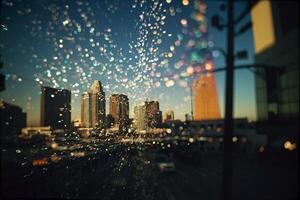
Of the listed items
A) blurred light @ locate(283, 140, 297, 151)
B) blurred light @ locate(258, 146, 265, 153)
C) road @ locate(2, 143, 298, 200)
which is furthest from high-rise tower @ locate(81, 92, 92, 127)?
blurred light @ locate(283, 140, 297, 151)

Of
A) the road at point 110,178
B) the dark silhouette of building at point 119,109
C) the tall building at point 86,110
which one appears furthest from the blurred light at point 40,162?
the dark silhouette of building at point 119,109

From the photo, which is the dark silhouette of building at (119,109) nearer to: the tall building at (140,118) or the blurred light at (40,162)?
the tall building at (140,118)

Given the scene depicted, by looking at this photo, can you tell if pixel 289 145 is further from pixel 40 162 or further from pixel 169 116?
pixel 40 162

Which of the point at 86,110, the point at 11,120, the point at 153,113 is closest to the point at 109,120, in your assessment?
the point at 86,110

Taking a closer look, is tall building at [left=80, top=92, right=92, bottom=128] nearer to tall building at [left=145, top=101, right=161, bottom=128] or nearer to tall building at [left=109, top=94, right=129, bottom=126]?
tall building at [left=109, top=94, right=129, bottom=126]

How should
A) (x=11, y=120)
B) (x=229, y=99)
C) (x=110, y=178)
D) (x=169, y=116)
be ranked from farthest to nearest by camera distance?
(x=110, y=178) < (x=11, y=120) < (x=169, y=116) < (x=229, y=99)

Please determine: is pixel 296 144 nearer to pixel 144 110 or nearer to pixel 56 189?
pixel 144 110

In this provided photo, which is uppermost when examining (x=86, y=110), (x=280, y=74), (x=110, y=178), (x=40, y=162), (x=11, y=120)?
(x=280, y=74)
